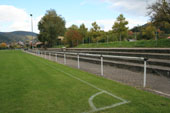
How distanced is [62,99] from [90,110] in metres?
1.12

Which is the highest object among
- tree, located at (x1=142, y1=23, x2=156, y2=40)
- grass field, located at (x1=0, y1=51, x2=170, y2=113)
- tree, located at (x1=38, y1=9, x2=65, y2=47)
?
tree, located at (x1=38, y1=9, x2=65, y2=47)

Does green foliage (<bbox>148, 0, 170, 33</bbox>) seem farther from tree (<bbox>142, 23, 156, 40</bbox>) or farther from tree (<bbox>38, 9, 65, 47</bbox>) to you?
tree (<bbox>38, 9, 65, 47</bbox>)

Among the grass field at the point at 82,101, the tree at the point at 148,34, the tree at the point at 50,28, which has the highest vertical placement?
the tree at the point at 50,28

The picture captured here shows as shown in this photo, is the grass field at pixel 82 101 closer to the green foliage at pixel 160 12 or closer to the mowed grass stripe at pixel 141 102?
the mowed grass stripe at pixel 141 102

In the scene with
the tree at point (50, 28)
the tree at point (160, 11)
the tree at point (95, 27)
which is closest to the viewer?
the tree at point (160, 11)

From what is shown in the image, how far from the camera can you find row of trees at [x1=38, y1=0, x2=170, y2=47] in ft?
49.3

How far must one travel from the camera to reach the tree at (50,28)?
52.7m

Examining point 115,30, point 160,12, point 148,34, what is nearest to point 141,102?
point 160,12

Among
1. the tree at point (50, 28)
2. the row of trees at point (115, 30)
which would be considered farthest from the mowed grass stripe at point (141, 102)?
the tree at point (50, 28)

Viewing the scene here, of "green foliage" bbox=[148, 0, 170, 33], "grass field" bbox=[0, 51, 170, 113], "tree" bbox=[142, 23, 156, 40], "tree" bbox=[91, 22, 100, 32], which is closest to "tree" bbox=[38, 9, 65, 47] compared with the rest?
"tree" bbox=[91, 22, 100, 32]

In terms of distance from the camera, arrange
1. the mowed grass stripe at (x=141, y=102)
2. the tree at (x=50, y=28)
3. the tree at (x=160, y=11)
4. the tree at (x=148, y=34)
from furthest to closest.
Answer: the tree at (x=50, y=28) → the tree at (x=148, y=34) → the tree at (x=160, y=11) → the mowed grass stripe at (x=141, y=102)

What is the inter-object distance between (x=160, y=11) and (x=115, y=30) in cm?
3426

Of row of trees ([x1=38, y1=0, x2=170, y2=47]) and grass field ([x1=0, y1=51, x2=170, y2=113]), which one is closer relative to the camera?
grass field ([x1=0, y1=51, x2=170, y2=113])

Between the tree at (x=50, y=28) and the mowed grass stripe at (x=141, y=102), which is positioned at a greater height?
the tree at (x=50, y=28)
